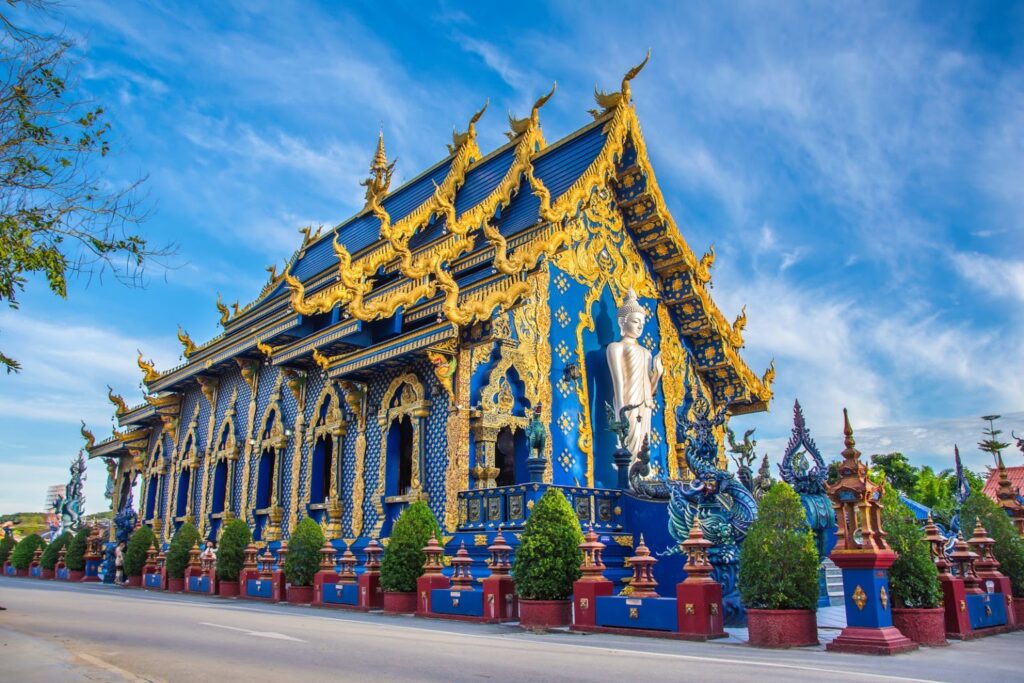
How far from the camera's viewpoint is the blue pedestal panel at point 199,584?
18219mm

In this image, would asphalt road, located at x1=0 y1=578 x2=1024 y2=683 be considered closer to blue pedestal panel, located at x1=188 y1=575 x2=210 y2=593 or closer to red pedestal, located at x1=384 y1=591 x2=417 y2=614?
red pedestal, located at x1=384 y1=591 x2=417 y2=614

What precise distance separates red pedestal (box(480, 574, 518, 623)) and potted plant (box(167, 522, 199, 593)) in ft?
38.4

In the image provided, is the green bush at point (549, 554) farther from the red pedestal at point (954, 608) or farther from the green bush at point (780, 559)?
the red pedestal at point (954, 608)

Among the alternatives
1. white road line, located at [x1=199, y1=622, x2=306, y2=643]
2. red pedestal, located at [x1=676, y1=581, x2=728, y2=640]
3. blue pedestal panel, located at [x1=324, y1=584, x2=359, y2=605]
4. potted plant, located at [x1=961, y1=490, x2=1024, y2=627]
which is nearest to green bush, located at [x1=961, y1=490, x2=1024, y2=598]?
potted plant, located at [x1=961, y1=490, x2=1024, y2=627]

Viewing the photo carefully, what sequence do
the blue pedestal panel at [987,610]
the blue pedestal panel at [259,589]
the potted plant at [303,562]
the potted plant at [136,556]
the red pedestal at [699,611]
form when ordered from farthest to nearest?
the potted plant at [136,556], the blue pedestal panel at [259,589], the potted plant at [303,562], the blue pedestal panel at [987,610], the red pedestal at [699,611]

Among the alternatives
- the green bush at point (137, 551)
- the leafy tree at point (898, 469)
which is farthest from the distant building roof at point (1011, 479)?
the green bush at point (137, 551)

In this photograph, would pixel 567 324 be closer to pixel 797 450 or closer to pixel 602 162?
pixel 602 162

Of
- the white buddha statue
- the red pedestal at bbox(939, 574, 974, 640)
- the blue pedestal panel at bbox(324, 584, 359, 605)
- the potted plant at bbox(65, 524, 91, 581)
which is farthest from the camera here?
the potted plant at bbox(65, 524, 91, 581)

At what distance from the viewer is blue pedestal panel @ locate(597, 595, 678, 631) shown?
337 inches

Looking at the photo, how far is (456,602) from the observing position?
1107 centimetres

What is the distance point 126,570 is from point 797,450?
18.7 m

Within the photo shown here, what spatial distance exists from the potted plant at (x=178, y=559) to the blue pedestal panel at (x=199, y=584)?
0.74m

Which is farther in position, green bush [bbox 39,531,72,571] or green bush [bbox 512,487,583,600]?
green bush [bbox 39,531,72,571]

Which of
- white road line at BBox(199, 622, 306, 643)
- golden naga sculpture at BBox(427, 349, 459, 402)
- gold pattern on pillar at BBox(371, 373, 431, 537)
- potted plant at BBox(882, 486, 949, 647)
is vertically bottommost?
white road line at BBox(199, 622, 306, 643)
